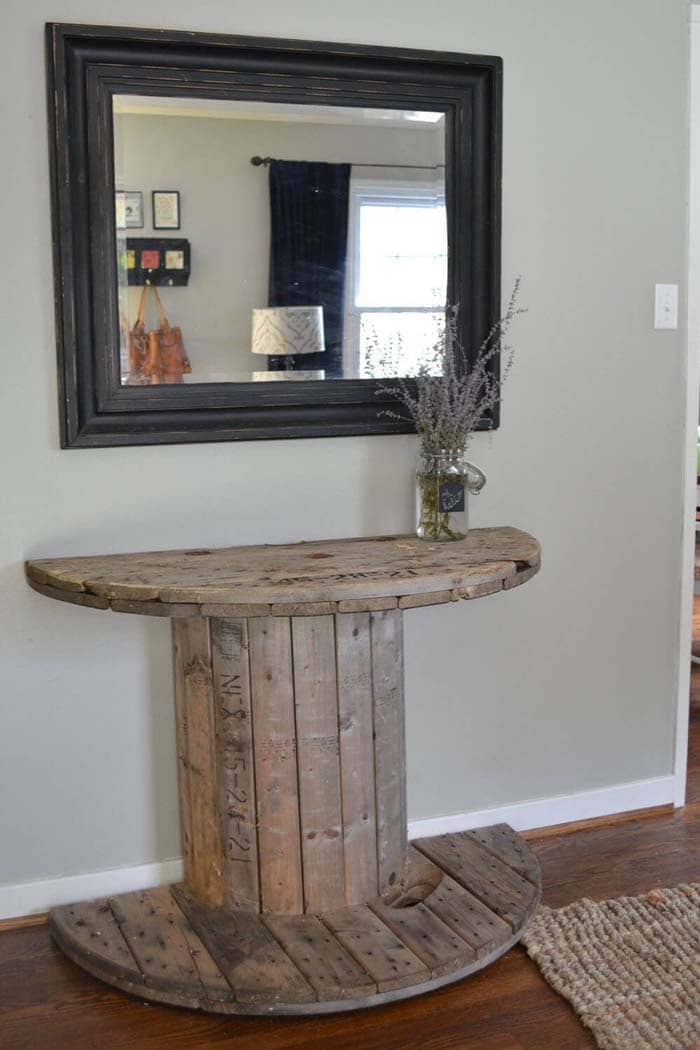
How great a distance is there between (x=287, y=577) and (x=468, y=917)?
82 cm

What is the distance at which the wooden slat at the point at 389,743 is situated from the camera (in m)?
2.42

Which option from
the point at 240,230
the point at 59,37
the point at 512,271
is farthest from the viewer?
the point at 512,271

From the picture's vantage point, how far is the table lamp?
2.49 m

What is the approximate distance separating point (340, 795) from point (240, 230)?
1150mm

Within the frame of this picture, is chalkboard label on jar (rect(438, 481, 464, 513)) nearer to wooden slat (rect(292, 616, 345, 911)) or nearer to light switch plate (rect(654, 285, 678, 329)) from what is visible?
wooden slat (rect(292, 616, 345, 911))

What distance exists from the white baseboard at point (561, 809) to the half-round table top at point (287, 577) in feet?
2.42

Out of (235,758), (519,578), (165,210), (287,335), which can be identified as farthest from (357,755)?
(165,210)

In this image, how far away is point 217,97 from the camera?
241cm

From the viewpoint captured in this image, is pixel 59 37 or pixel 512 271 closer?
pixel 59 37

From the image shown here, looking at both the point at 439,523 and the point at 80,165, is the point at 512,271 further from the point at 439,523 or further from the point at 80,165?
the point at 80,165

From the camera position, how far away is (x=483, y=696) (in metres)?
2.85

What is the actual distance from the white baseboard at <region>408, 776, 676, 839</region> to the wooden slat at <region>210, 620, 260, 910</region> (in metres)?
0.52

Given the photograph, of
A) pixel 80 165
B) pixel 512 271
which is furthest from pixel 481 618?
pixel 80 165

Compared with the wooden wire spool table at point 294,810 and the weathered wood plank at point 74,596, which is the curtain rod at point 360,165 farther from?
the weathered wood plank at point 74,596
